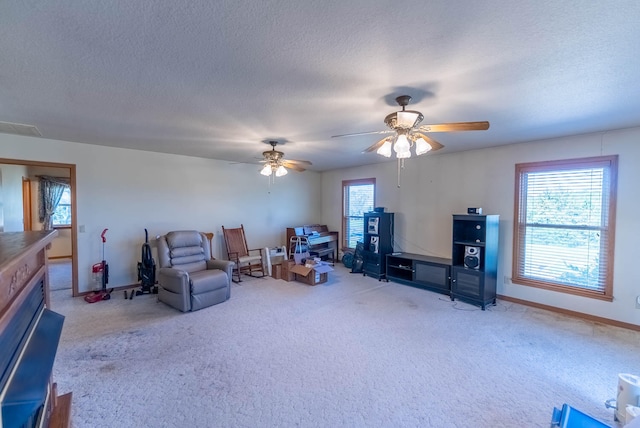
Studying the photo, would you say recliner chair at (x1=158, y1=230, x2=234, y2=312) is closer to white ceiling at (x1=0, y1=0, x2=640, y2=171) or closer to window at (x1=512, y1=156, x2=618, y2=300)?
white ceiling at (x1=0, y1=0, x2=640, y2=171)

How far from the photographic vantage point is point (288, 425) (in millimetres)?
1810

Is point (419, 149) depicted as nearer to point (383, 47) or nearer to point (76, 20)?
point (383, 47)

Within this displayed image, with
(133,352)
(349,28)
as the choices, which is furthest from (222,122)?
(133,352)

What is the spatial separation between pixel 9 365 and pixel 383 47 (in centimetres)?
221

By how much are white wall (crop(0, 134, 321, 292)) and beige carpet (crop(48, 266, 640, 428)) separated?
3.25 ft

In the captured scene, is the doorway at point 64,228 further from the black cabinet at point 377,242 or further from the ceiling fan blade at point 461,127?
the ceiling fan blade at point 461,127

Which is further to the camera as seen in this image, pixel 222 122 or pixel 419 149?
pixel 222 122

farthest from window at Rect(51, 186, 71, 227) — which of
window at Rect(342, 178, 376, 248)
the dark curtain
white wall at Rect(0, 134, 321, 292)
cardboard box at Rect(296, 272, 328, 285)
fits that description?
window at Rect(342, 178, 376, 248)

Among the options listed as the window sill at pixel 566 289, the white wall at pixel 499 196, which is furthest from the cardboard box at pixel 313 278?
the window sill at pixel 566 289

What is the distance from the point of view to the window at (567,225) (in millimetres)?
3387

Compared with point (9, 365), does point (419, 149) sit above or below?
above

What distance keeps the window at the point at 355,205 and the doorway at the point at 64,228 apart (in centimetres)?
504

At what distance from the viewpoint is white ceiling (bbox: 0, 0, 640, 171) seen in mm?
1387

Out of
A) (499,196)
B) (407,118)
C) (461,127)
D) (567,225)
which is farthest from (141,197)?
(567,225)
